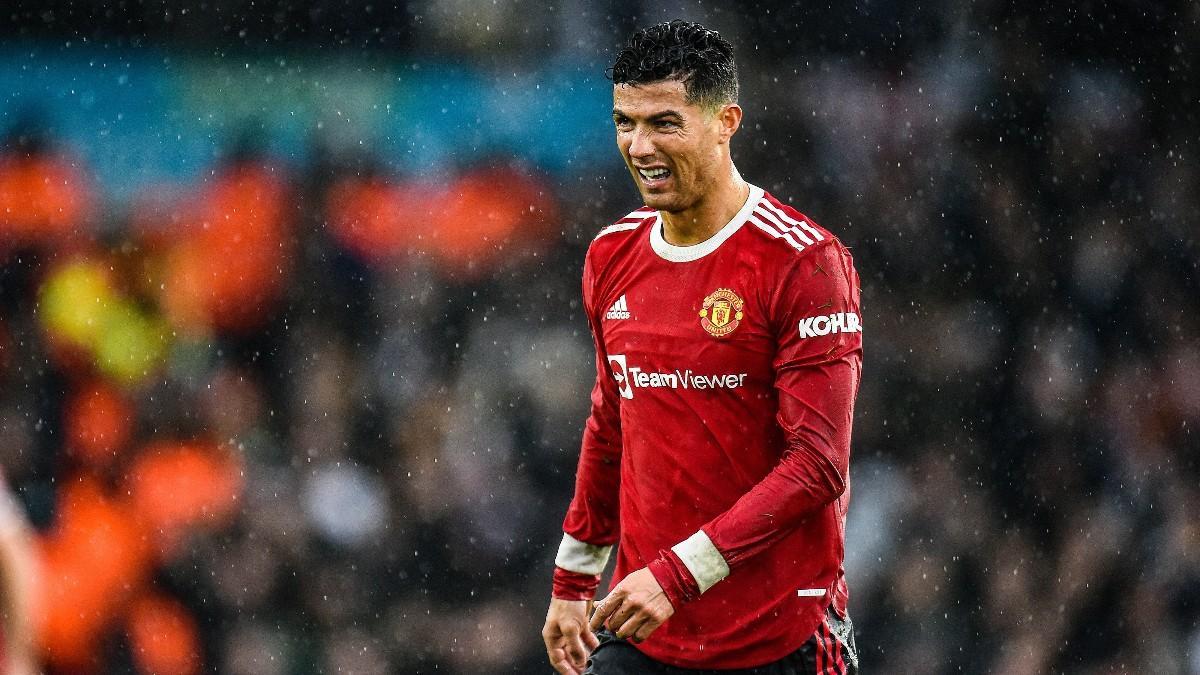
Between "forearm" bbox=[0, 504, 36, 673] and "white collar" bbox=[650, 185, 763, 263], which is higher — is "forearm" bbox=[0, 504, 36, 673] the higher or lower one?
the lower one

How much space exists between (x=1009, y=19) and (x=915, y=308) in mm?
1060

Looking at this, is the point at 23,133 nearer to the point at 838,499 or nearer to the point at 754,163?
the point at 754,163

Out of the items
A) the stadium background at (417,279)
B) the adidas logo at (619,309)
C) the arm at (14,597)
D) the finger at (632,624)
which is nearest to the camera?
the arm at (14,597)

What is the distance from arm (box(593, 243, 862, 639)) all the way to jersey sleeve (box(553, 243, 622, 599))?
0.44 m

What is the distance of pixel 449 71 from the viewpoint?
580cm

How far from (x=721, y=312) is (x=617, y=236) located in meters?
0.40

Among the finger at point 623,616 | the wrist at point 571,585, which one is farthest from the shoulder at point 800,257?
the wrist at point 571,585

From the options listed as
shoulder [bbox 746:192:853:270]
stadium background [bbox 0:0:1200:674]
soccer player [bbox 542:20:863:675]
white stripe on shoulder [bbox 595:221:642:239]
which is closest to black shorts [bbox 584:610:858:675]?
soccer player [bbox 542:20:863:675]

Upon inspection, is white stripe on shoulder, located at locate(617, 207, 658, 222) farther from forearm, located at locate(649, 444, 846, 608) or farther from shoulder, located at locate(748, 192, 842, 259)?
forearm, located at locate(649, 444, 846, 608)

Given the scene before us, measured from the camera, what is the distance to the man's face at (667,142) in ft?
11.5

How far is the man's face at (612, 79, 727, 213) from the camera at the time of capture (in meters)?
3.50

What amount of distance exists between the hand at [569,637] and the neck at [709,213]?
0.87m

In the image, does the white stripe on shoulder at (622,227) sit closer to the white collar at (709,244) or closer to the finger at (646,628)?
the white collar at (709,244)

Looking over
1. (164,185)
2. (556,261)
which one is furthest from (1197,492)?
(164,185)
